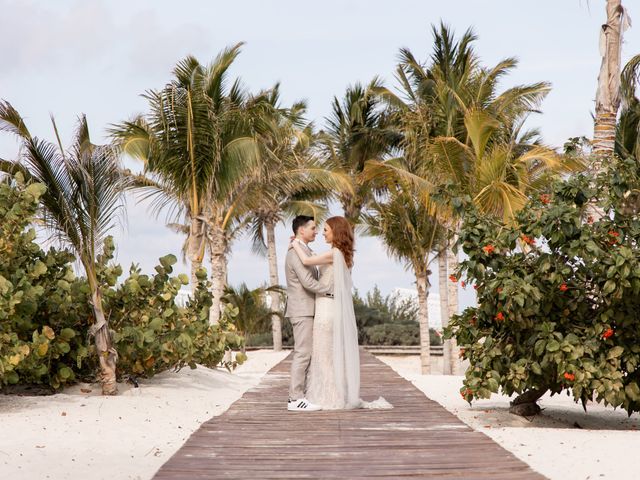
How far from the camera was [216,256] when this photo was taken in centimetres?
2044

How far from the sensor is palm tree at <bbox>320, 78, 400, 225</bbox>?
3075cm

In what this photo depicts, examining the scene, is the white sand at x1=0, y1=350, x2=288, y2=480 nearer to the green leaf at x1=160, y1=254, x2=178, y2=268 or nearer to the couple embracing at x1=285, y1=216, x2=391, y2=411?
the couple embracing at x1=285, y1=216, x2=391, y2=411

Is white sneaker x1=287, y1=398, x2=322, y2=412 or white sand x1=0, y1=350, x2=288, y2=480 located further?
white sneaker x1=287, y1=398, x2=322, y2=412

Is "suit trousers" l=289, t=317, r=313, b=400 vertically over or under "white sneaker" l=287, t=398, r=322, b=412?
over

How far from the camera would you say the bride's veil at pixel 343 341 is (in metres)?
9.03

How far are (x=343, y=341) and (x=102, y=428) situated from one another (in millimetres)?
2559

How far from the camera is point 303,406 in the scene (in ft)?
29.3

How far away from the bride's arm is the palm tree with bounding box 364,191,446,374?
12733mm

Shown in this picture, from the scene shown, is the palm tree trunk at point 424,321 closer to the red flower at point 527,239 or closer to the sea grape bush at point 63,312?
the sea grape bush at point 63,312

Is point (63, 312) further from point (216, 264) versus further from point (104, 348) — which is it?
point (216, 264)

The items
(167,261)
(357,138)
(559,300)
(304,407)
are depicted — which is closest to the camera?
(559,300)

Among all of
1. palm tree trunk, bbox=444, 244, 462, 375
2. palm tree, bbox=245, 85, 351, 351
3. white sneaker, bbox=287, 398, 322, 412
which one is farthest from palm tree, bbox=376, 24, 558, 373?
white sneaker, bbox=287, 398, 322, 412

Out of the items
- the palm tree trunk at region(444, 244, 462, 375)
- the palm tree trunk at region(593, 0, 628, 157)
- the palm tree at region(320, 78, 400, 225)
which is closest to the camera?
the palm tree trunk at region(593, 0, 628, 157)

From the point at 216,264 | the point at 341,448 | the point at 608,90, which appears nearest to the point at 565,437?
the point at 341,448
